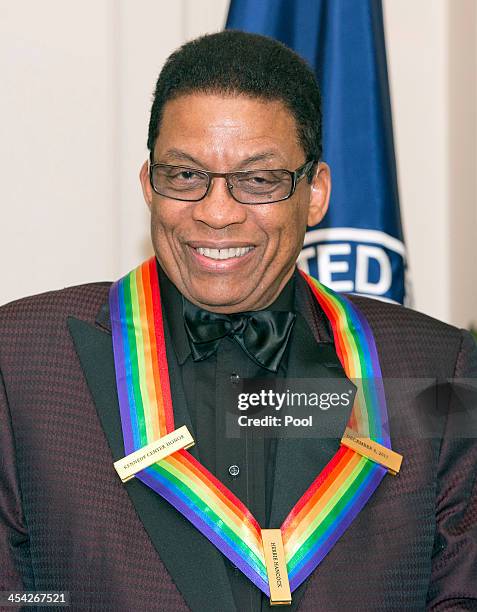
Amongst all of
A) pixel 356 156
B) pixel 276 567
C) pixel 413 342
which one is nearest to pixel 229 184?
pixel 413 342

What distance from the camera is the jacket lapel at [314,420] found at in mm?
1961

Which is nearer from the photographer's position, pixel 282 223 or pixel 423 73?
pixel 282 223

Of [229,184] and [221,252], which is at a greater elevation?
[229,184]

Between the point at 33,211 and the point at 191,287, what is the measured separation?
3.23 feet

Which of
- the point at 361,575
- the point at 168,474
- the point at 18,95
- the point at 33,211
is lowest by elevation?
the point at 361,575

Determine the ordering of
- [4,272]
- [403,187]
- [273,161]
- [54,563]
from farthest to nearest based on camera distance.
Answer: [403,187] → [4,272] → [273,161] → [54,563]

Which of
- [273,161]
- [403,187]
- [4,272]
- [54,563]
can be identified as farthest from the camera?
[403,187]

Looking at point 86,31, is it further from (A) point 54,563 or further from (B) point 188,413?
(A) point 54,563

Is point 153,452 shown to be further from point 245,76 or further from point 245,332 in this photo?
point 245,76

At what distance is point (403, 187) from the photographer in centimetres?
338

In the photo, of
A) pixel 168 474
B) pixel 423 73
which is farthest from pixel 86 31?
pixel 168 474

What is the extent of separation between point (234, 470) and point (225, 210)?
45cm

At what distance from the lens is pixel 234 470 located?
1.98 meters

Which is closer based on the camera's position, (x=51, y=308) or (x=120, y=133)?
(x=51, y=308)
